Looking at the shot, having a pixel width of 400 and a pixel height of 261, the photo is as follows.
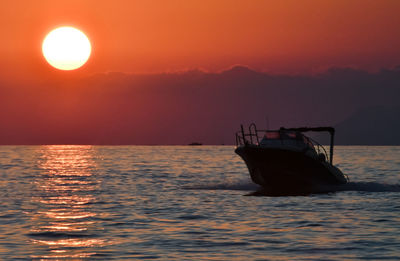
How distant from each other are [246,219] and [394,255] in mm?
8554

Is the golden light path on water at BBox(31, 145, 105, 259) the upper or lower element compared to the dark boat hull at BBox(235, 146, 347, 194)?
lower

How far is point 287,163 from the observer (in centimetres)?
3950

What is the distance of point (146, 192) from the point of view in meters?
40.8

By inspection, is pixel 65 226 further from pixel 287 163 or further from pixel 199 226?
pixel 287 163

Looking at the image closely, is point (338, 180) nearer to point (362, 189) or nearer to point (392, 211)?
point (362, 189)

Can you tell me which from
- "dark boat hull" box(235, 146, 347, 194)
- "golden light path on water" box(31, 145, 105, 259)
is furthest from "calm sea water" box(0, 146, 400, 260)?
"dark boat hull" box(235, 146, 347, 194)

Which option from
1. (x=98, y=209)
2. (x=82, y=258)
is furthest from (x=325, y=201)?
(x=82, y=258)

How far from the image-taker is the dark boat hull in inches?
1548

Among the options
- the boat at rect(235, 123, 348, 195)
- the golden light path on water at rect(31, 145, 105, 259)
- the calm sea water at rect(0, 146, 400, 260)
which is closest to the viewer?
the calm sea water at rect(0, 146, 400, 260)

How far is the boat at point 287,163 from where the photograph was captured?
129 ft

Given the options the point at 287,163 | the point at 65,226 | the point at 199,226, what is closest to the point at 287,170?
the point at 287,163

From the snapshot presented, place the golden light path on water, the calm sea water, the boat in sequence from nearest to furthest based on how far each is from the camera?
the calm sea water < the golden light path on water < the boat

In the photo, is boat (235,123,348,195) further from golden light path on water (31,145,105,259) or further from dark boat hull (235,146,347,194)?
golden light path on water (31,145,105,259)

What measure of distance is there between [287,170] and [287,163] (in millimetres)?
497
